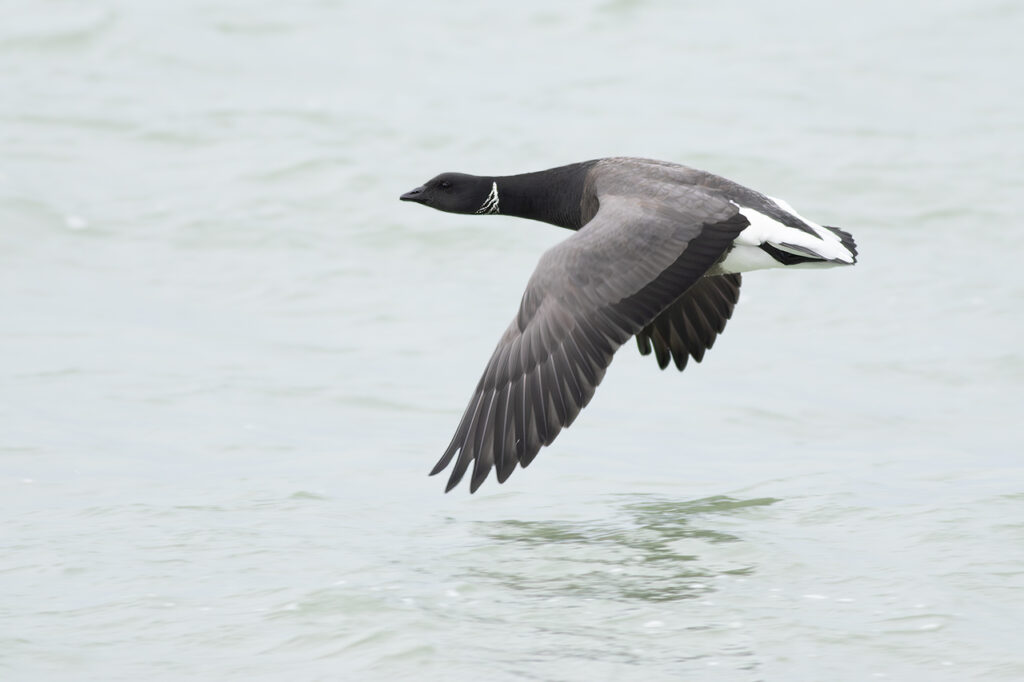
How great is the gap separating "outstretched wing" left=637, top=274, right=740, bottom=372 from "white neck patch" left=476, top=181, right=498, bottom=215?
113cm

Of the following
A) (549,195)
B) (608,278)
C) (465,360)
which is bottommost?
(465,360)

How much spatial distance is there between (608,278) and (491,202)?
2.25 m

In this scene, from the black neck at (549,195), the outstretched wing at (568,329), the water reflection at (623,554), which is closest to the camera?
the water reflection at (623,554)

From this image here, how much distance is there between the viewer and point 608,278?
6.47 meters

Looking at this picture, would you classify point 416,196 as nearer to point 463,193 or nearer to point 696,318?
point 463,193

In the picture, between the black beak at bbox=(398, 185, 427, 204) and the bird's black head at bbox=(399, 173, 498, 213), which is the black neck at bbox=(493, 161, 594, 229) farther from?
the black beak at bbox=(398, 185, 427, 204)

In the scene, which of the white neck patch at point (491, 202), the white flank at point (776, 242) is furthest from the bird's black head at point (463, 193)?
the white flank at point (776, 242)

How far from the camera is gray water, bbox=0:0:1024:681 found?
5.73m

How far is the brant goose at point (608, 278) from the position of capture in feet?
20.6

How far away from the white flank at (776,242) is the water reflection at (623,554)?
119 centimetres

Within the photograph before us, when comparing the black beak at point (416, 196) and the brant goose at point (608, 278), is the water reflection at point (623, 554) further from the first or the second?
the black beak at point (416, 196)

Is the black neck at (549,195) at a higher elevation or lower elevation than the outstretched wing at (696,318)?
higher

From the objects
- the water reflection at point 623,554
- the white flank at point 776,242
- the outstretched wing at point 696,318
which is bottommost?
the water reflection at point 623,554

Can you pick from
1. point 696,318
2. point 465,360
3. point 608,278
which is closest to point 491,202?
point 696,318
